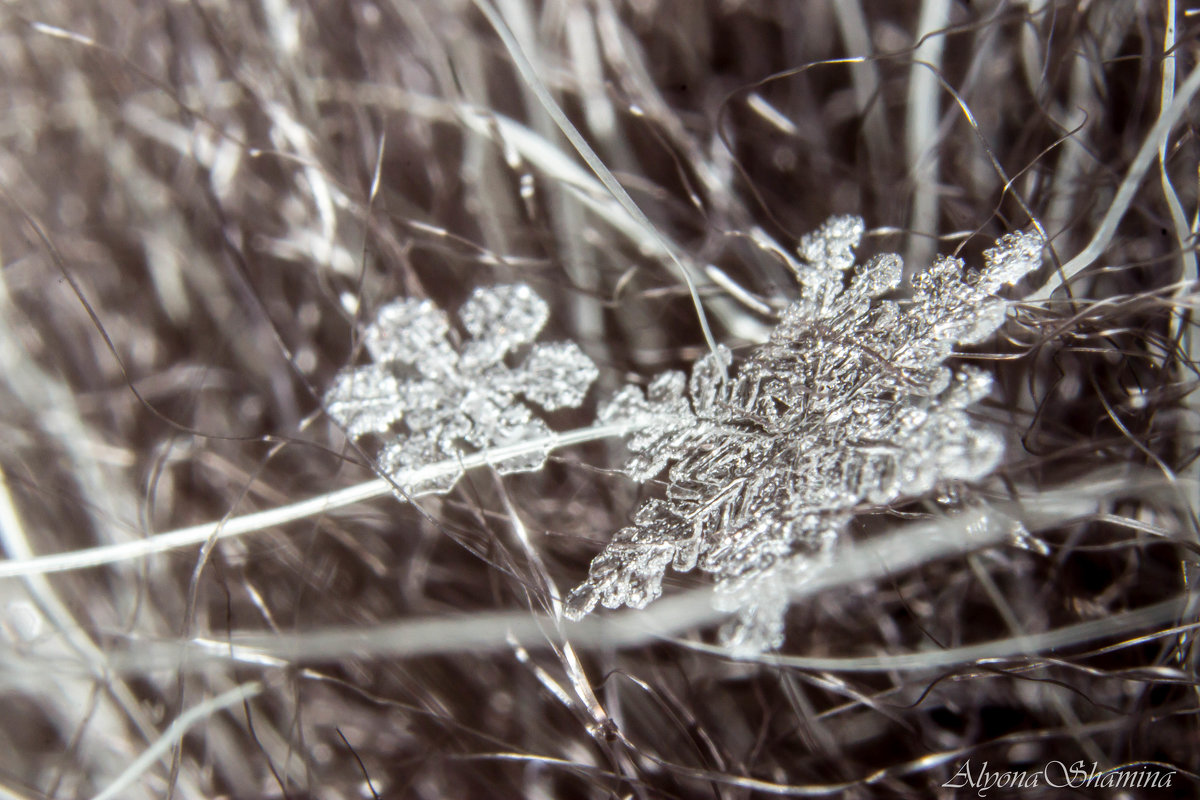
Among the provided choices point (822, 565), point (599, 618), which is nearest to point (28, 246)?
point (599, 618)

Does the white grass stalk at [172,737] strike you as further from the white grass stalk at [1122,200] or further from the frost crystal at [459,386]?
the white grass stalk at [1122,200]

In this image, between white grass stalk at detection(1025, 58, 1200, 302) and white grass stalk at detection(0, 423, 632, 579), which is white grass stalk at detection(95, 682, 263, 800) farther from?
white grass stalk at detection(1025, 58, 1200, 302)

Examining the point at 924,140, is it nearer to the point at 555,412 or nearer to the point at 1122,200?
the point at 1122,200

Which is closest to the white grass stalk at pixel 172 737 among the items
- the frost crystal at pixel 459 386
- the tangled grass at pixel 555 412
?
the tangled grass at pixel 555 412

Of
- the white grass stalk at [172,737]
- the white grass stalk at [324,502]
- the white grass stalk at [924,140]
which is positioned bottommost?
the white grass stalk at [172,737]

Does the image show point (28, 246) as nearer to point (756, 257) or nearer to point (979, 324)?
point (756, 257)

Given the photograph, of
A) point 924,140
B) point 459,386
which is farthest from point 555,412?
point 924,140

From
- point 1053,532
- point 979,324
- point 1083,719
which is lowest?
point 1083,719
